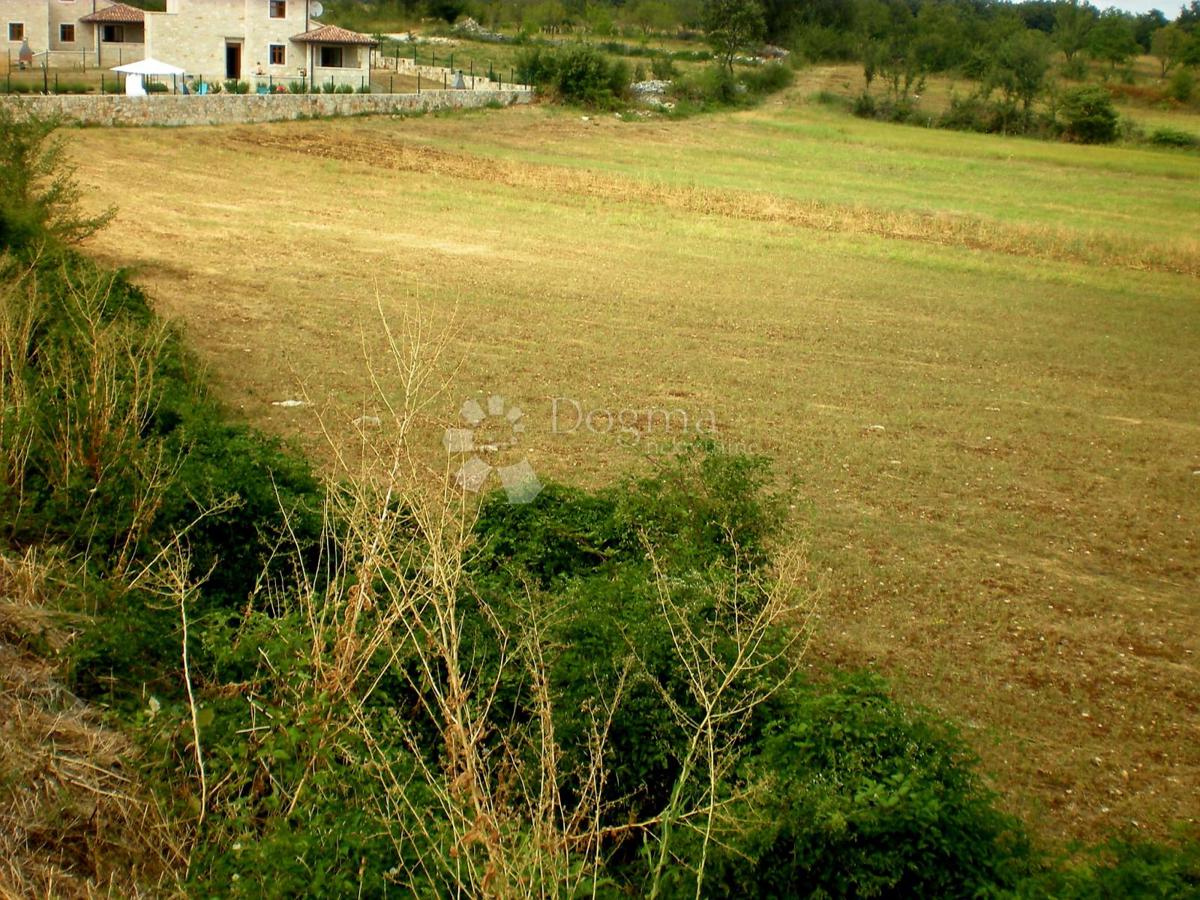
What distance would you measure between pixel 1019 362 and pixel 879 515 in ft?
25.2

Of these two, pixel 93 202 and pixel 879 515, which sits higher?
pixel 93 202

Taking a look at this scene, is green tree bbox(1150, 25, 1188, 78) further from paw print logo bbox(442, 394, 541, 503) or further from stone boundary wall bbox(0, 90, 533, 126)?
paw print logo bbox(442, 394, 541, 503)

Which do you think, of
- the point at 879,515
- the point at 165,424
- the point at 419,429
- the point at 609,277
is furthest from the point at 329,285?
the point at 879,515

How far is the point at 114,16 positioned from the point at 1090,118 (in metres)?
40.6

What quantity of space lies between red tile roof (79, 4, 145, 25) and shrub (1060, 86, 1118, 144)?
3871cm

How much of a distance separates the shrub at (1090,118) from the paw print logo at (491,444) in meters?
44.5

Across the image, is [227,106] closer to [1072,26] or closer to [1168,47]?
[1168,47]

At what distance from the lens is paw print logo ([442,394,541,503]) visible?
31.9 feet

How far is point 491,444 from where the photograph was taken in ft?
40.3

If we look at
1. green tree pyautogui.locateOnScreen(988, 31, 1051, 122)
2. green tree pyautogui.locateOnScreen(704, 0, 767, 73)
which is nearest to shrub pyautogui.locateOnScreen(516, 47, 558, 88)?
green tree pyautogui.locateOnScreen(988, 31, 1051, 122)

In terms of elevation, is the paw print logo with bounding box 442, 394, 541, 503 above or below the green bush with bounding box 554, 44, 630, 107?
below

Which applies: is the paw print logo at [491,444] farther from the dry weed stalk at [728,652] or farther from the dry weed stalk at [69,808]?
the dry weed stalk at [69,808]

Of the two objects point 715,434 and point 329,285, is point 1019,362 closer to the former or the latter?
point 715,434

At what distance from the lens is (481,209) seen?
28.3 m
